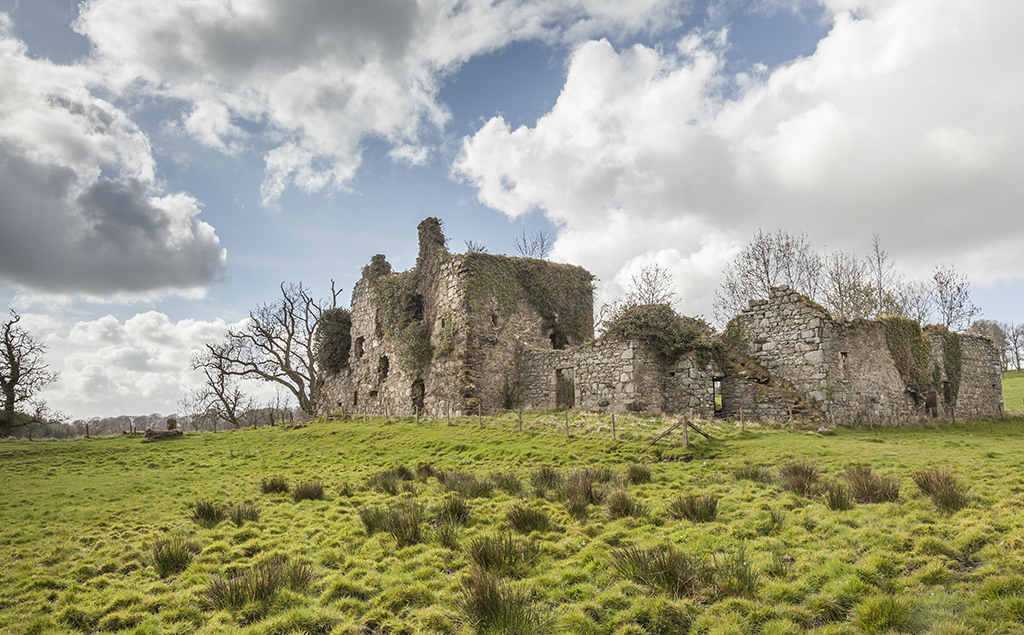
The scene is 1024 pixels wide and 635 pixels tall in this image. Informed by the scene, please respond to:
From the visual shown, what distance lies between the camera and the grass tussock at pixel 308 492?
38.5 feet

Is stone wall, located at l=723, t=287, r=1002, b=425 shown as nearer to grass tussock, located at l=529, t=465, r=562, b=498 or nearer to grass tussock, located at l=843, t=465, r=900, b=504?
grass tussock, located at l=843, t=465, r=900, b=504

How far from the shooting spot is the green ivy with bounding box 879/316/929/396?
67.7ft

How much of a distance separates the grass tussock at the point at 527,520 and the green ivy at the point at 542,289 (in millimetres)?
17278

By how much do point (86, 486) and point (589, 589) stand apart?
49.8ft

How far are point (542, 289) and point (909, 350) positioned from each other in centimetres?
1613

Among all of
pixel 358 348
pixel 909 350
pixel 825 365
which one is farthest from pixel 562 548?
pixel 358 348

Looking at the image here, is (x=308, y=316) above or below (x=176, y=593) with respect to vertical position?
above

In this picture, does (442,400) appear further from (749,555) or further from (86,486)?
(749,555)

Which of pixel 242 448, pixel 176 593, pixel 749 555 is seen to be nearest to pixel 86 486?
pixel 242 448

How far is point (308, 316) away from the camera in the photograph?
127 feet

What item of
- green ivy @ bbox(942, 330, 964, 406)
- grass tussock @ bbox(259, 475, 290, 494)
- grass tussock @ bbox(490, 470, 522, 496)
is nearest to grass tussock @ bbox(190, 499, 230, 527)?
grass tussock @ bbox(259, 475, 290, 494)

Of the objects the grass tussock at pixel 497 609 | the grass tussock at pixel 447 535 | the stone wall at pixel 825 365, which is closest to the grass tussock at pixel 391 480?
the grass tussock at pixel 447 535

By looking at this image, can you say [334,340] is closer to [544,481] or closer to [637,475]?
[544,481]

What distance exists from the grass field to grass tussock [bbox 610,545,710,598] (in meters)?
0.03
